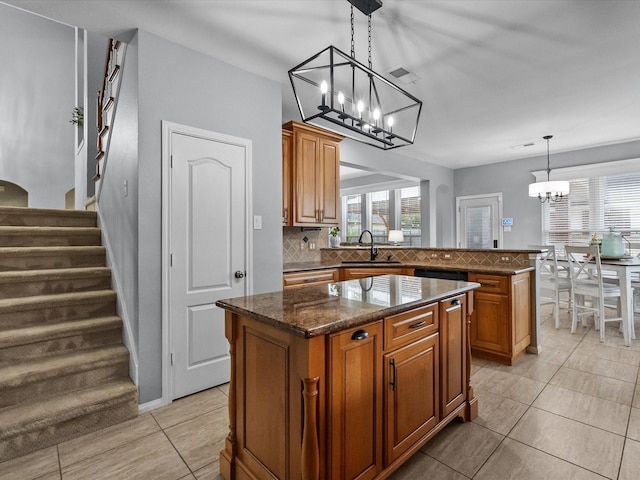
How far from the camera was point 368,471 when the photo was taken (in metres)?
1.47

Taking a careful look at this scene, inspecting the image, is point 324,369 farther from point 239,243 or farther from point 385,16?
point 385,16

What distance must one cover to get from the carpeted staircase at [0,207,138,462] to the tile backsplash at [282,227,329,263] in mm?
2102

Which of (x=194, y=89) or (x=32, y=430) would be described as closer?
(x=32, y=430)

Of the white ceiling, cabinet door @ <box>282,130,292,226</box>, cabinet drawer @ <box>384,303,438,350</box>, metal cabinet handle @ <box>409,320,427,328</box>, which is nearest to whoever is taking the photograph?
cabinet drawer @ <box>384,303,438,350</box>

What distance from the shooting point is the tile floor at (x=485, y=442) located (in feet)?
5.71

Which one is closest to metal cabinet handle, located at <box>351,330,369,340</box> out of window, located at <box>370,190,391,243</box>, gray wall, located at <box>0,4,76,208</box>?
gray wall, located at <box>0,4,76,208</box>

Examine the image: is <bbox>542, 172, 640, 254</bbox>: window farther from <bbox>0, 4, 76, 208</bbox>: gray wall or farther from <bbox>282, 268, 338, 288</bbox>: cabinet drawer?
<bbox>0, 4, 76, 208</bbox>: gray wall

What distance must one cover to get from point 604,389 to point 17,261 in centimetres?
498

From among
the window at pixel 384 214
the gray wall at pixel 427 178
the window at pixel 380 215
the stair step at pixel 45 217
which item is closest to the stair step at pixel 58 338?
the stair step at pixel 45 217

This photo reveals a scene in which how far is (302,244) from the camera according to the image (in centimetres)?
467

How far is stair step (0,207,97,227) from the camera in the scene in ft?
10.5

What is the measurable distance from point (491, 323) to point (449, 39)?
8.52ft

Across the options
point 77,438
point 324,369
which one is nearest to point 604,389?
point 324,369

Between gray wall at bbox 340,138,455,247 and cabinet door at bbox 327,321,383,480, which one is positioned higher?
gray wall at bbox 340,138,455,247
